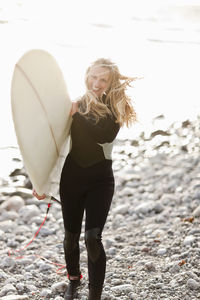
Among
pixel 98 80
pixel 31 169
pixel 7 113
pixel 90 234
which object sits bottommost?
pixel 7 113

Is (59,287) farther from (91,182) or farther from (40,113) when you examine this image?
(40,113)

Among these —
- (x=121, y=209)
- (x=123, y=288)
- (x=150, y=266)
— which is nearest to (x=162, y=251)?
(x=150, y=266)

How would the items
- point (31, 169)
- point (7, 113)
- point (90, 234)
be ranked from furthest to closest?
point (7, 113) → point (31, 169) → point (90, 234)

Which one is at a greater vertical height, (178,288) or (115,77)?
(115,77)

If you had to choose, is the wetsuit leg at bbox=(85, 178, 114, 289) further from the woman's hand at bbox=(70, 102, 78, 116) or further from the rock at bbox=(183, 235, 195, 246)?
the rock at bbox=(183, 235, 195, 246)

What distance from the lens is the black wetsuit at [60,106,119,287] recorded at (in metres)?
3.19

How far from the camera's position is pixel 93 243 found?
3.15 meters

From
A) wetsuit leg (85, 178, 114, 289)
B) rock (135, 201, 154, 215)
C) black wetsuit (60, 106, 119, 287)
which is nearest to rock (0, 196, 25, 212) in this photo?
rock (135, 201, 154, 215)

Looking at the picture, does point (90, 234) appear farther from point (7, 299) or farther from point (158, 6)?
point (158, 6)

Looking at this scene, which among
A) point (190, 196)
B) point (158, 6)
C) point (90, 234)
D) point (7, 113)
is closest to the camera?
point (90, 234)

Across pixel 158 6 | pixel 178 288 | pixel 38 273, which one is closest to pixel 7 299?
pixel 38 273

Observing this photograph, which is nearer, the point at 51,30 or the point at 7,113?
the point at 7,113

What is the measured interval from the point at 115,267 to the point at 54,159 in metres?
1.35

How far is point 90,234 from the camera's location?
3148 mm
